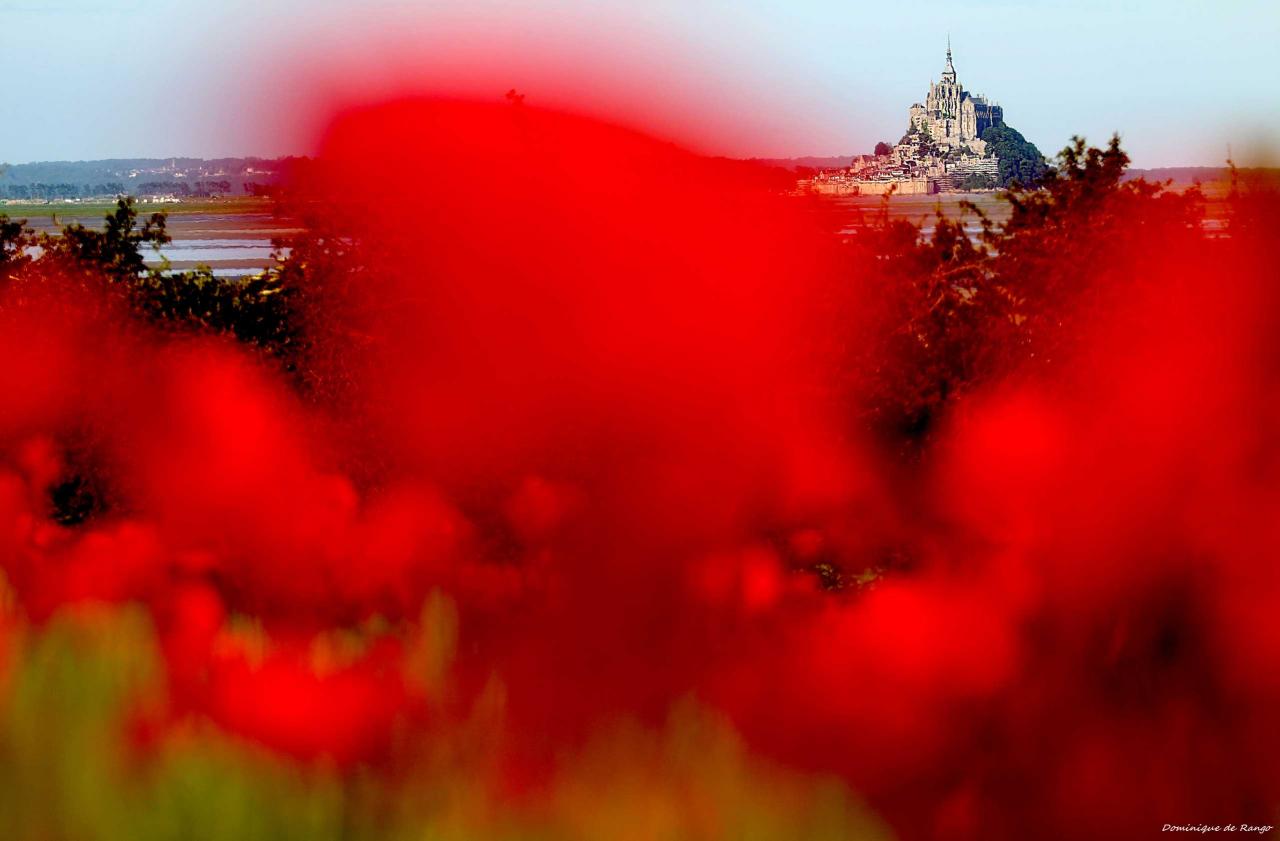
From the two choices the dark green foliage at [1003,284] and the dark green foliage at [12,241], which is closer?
the dark green foliage at [1003,284]

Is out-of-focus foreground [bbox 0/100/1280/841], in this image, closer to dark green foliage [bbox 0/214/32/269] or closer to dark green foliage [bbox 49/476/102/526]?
dark green foliage [bbox 49/476/102/526]

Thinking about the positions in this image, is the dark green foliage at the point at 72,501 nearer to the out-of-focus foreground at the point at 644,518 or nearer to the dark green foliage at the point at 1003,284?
the out-of-focus foreground at the point at 644,518

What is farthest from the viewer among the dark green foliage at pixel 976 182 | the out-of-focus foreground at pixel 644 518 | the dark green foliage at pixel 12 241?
the dark green foliage at pixel 976 182

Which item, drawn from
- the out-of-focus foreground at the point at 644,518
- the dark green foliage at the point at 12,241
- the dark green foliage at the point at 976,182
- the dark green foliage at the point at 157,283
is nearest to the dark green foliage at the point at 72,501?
the out-of-focus foreground at the point at 644,518

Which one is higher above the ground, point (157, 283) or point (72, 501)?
point (157, 283)

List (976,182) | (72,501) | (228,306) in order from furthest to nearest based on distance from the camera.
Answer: (976,182), (228,306), (72,501)

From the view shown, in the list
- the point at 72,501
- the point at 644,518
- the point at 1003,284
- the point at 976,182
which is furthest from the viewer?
the point at 976,182

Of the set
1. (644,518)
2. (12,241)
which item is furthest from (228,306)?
(644,518)

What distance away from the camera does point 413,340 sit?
6.57m

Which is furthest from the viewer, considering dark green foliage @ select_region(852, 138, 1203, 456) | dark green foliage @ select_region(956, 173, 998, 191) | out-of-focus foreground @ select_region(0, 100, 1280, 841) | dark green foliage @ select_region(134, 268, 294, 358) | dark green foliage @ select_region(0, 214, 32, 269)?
dark green foliage @ select_region(956, 173, 998, 191)

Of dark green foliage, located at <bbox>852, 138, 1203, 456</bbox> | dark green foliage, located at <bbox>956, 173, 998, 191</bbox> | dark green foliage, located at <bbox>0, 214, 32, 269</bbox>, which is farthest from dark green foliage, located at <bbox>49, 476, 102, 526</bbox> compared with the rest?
dark green foliage, located at <bbox>956, 173, 998, 191</bbox>

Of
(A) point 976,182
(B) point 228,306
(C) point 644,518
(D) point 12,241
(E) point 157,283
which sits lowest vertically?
(A) point 976,182

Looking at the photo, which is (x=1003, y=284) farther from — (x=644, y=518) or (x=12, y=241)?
(x=12, y=241)

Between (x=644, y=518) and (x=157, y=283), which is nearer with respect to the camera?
(x=644, y=518)
